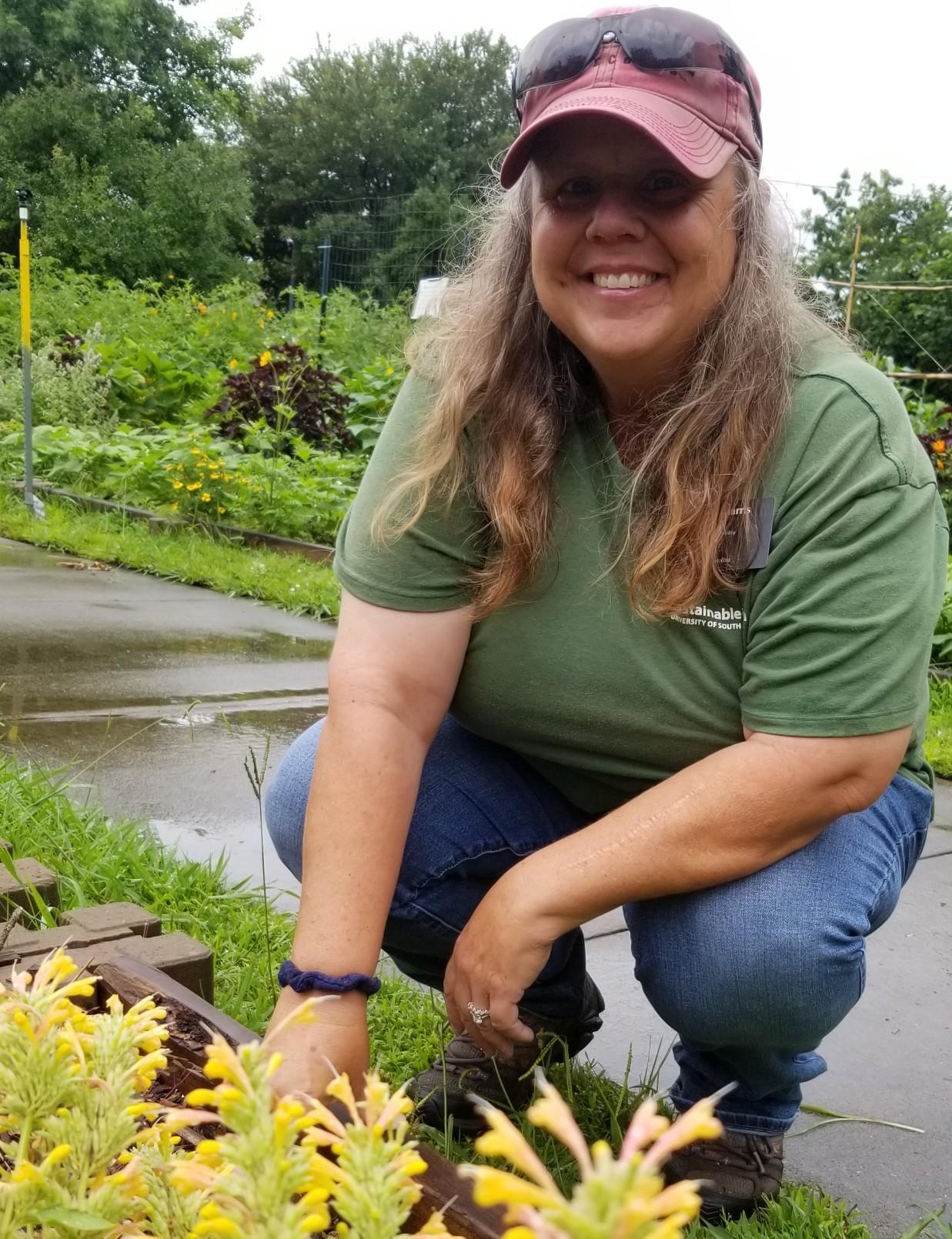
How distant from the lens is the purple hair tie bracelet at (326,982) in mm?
1425

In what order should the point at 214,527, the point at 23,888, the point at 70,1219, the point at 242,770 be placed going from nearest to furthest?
the point at 70,1219
the point at 23,888
the point at 242,770
the point at 214,527

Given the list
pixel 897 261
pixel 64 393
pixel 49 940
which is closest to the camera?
pixel 49 940

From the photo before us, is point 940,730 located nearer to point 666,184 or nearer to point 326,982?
point 666,184

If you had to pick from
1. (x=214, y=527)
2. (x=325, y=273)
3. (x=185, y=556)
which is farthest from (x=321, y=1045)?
(x=325, y=273)

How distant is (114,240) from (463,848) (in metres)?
22.2

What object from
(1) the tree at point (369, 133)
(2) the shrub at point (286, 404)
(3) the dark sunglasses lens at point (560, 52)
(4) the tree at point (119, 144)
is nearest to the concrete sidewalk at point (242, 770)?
(3) the dark sunglasses lens at point (560, 52)

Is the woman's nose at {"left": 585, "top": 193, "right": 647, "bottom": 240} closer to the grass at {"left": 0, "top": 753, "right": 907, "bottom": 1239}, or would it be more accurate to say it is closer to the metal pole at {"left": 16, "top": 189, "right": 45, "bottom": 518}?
the grass at {"left": 0, "top": 753, "right": 907, "bottom": 1239}

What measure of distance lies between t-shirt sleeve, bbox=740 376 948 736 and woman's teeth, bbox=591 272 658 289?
28 cm

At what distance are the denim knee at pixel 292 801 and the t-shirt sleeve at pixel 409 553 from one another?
0.26m

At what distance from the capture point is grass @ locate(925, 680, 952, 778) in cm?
370

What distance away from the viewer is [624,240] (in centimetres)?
164

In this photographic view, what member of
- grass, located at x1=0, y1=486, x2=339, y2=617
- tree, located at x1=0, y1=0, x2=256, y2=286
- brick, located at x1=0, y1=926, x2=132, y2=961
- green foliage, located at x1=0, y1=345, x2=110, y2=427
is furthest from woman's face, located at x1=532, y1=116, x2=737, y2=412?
tree, located at x1=0, y1=0, x2=256, y2=286

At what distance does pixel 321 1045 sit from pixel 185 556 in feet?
17.2

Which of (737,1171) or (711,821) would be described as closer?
(711,821)
